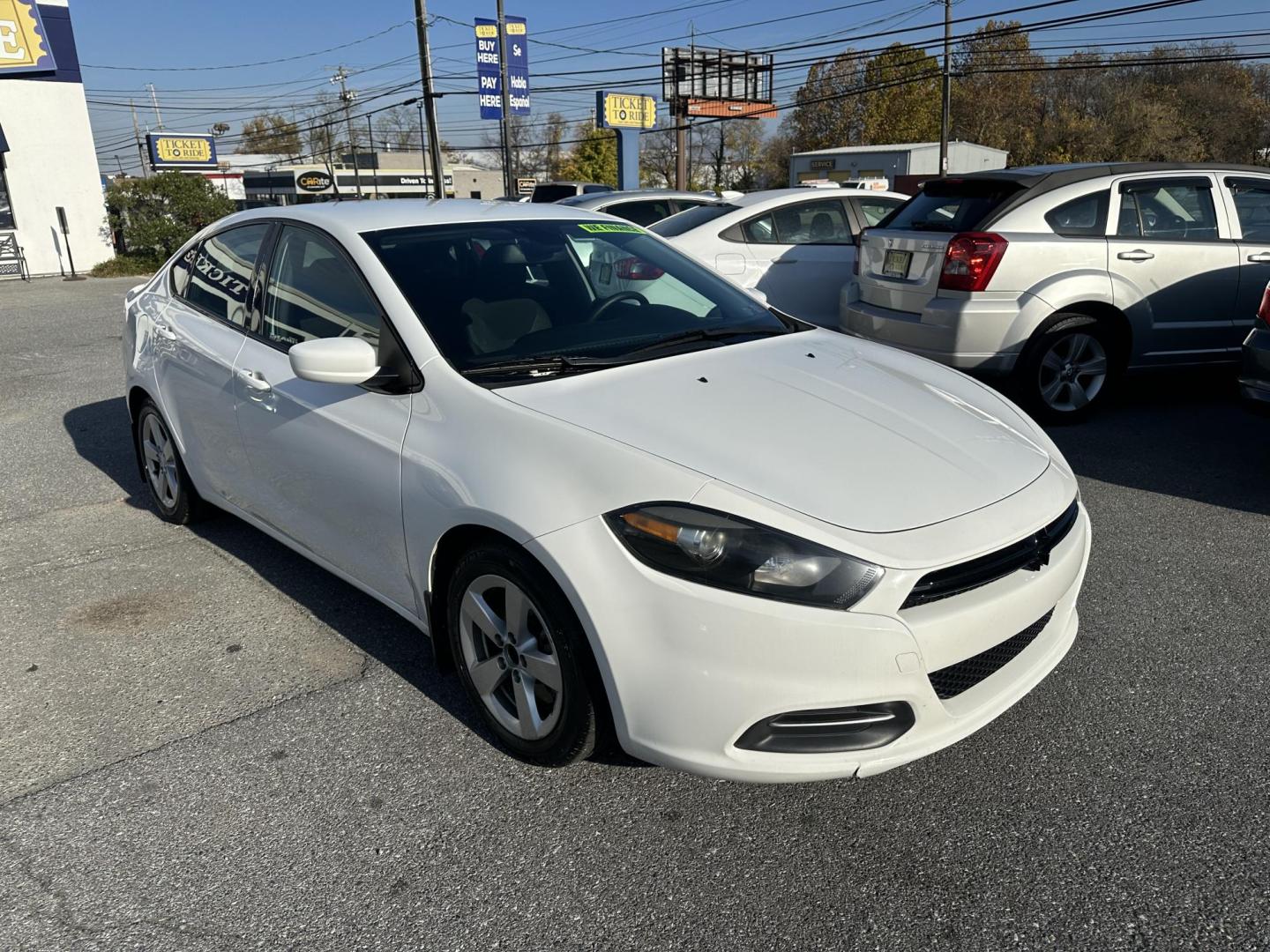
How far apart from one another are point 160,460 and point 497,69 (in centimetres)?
2659

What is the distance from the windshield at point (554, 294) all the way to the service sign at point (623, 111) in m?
29.7

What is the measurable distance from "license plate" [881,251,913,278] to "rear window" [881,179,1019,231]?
0.78 feet

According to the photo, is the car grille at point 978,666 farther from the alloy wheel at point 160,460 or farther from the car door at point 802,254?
the car door at point 802,254

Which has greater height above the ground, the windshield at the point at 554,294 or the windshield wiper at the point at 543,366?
the windshield at the point at 554,294

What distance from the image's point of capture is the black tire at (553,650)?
2447 millimetres

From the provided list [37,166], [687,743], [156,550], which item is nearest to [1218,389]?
[687,743]

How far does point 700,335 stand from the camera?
342 cm

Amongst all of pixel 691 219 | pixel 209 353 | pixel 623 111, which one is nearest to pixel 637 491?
pixel 209 353

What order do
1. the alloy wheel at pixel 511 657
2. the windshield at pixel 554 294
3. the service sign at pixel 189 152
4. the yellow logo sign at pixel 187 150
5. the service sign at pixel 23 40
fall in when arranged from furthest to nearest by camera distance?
the yellow logo sign at pixel 187 150
the service sign at pixel 189 152
the service sign at pixel 23 40
the windshield at pixel 554 294
the alloy wheel at pixel 511 657

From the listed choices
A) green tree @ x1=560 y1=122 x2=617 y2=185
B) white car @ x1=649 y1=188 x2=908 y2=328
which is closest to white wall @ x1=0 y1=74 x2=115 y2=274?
white car @ x1=649 y1=188 x2=908 y2=328

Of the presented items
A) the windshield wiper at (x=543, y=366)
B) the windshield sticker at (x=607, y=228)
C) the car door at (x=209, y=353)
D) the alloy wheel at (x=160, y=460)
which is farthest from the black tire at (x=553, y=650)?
the alloy wheel at (x=160, y=460)

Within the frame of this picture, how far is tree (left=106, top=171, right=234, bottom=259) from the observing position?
23453mm

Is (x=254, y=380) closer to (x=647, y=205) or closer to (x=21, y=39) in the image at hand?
(x=647, y=205)

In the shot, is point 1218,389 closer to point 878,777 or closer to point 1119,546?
point 1119,546
